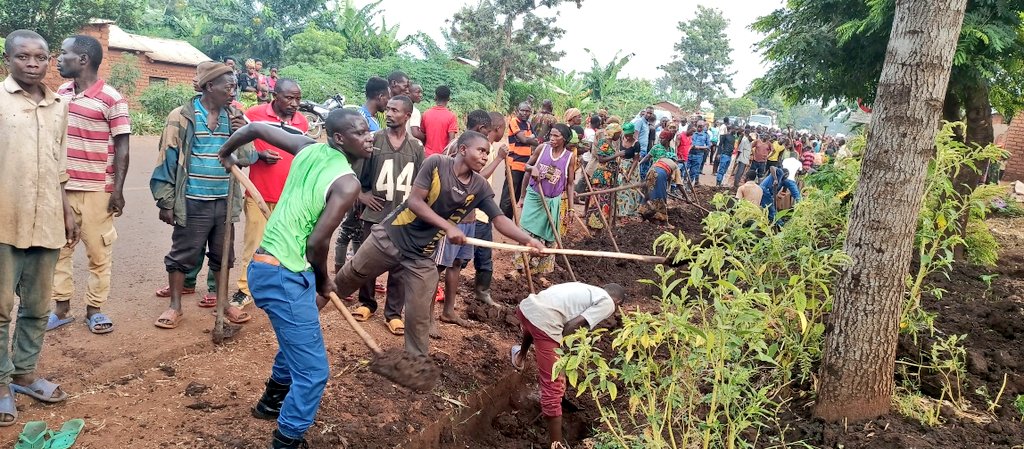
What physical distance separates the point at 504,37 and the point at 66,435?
2711 centimetres

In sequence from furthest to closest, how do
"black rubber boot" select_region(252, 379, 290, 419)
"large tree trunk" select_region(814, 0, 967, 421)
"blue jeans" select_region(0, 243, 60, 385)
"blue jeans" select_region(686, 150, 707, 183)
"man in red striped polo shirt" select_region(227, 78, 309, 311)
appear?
"blue jeans" select_region(686, 150, 707, 183) → "man in red striped polo shirt" select_region(227, 78, 309, 311) → "black rubber boot" select_region(252, 379, 290, 419) → "large tree trunk" select_region(814, 0, 967, 421) → "blue jeans" select_region(0, 243, 60, 385)

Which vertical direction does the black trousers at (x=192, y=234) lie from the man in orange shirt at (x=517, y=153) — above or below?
below

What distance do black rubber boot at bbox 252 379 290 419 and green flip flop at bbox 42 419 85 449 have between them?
812mm

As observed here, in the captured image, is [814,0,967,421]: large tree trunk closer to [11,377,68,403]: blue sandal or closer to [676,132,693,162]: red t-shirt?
[11,377,68,403]: blue sandal

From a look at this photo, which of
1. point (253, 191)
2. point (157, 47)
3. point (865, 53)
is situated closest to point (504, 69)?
point (157, 47)

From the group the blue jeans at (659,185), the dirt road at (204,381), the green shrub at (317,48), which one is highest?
the green shrub at (317,48)

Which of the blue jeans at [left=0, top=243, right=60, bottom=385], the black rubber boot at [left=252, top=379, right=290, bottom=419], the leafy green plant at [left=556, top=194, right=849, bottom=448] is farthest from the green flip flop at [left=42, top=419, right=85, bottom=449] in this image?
the leafy green plant at [left=556, top=194, right=849, bottom=448]

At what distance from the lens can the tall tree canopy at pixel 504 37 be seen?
2877cm

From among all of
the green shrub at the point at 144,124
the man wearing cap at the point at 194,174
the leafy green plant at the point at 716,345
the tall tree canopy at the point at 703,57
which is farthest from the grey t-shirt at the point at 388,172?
the tall tree canopy at the point at 703,57

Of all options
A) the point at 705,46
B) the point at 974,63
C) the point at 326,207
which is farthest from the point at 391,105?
the point at 705,46

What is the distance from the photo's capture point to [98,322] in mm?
4449

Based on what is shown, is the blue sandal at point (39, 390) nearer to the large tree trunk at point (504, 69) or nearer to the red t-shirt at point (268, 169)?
the red t-shirt at point (268, 169)

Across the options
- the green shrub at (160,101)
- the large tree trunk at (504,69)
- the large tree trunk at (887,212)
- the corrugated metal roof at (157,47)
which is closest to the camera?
the large tree trunk at (887,212)

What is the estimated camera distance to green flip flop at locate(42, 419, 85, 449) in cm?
316
